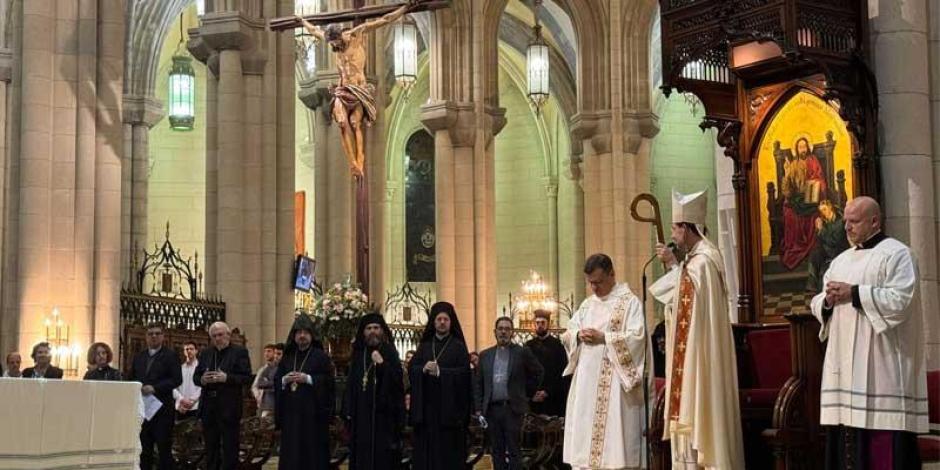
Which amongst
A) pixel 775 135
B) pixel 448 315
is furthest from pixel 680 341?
pixel 448 315

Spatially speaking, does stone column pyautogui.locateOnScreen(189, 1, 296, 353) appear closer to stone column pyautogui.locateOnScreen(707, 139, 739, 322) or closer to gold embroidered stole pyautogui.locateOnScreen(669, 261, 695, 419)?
stone column pyautogui.locateOnScreen(707, 139, 739, 322)

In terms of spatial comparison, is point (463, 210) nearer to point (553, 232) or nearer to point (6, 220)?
point (6, 220)

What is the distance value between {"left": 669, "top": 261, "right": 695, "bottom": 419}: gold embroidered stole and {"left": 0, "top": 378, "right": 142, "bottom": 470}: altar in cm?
334

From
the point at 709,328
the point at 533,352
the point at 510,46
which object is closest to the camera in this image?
the point at 709,328

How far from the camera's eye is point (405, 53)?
21469mm

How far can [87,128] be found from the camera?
1504cm

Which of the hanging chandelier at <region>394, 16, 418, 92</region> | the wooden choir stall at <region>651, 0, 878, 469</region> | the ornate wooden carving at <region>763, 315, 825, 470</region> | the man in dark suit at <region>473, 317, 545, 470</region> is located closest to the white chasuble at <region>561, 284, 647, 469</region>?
the wooden choir stall at <region>651, 0, 878, 469</region>

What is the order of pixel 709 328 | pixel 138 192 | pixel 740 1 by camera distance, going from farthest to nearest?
1. pixel 138 192
2. pixel 740 1
3. pixel 709 328

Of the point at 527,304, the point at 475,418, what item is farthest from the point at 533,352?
the point at 527,304

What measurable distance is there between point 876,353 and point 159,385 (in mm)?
7225

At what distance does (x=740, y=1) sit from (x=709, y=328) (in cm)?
240

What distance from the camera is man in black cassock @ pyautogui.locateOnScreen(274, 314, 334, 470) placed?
11344 mm

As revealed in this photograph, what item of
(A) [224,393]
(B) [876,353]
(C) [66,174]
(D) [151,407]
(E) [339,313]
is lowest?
(D) [151,407]

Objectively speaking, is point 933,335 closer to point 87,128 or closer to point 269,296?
point 87,128
